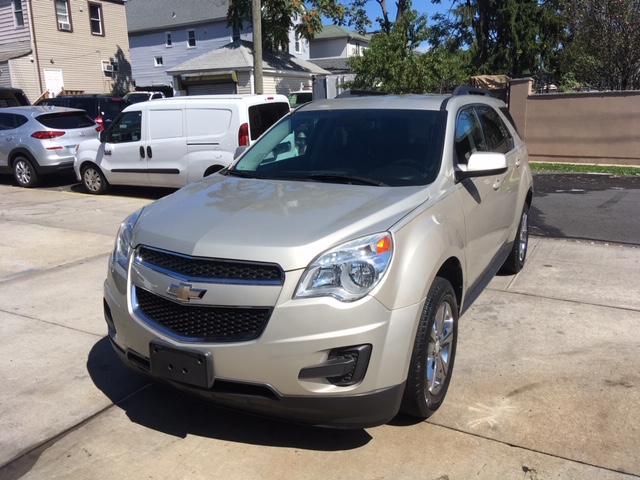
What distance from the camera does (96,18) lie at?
102ft

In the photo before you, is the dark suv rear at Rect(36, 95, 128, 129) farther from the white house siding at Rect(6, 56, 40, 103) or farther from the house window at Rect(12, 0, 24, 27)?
the house window at Rect(12, 0, 24, 27)

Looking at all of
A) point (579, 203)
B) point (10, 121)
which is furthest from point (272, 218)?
point (10, 121)

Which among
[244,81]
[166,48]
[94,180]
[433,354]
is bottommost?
[94,180]

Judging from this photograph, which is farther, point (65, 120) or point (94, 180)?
point (65, 120)

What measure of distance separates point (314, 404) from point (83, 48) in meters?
31.6

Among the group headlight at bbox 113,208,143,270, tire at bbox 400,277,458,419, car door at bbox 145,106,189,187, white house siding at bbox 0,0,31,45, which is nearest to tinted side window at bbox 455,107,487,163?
tire at bbox 400,277,458,419

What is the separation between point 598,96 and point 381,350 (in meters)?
13.3

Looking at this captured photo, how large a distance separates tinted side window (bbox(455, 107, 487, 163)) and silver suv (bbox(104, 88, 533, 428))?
181 mm

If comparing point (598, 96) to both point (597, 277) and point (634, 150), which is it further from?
point (597, 277)

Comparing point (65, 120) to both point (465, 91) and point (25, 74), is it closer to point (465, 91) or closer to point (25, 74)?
point (465, 91)

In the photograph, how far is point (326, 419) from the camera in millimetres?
2949

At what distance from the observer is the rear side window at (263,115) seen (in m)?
9.93

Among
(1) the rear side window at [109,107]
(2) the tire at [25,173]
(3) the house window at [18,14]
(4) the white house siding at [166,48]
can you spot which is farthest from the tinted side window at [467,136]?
(4) the white house siding at [166,48]

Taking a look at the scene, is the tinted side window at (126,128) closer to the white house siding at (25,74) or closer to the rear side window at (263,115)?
the rear side window at (263,115)
